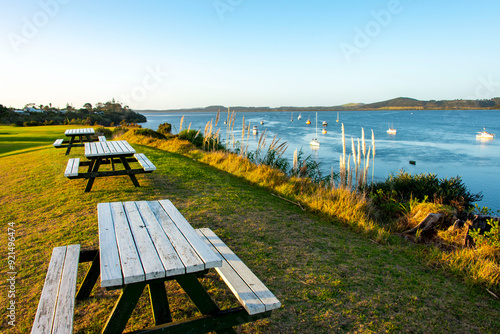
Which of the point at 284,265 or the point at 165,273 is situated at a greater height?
the point at 165,273

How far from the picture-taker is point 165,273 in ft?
5.54

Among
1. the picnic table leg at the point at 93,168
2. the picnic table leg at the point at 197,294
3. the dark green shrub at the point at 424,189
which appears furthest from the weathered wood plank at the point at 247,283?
the dark green shrub at the point at 424,189

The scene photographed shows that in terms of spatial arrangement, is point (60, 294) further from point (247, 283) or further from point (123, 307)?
point (247, 283)

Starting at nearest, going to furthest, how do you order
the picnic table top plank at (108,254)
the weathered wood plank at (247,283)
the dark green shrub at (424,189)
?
1. the picnic table top plank at (108,254)
2. the weathered wood plank at (247,283)
3. the dark green shrub at (424,189)

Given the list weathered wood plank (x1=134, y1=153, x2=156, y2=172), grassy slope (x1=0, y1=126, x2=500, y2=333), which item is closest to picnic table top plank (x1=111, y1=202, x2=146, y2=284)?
grassy slope (x1=0, y1=126, x2=500, y2=333)

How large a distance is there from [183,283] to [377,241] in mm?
3403

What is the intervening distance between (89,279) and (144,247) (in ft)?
3.39

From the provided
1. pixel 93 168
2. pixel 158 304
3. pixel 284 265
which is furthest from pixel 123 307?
pixel 93 168

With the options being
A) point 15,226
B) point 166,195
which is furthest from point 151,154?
point 15,226

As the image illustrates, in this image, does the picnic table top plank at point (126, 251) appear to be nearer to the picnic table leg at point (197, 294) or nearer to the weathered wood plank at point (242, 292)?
the picnic table leg at point (197, 294)

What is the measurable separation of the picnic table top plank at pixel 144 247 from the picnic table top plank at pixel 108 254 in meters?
0.13

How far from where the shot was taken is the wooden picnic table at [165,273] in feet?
5.65

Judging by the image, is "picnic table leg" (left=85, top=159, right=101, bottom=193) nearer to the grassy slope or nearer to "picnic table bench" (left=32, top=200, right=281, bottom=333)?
the grassy slope

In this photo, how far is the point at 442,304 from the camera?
294cm
